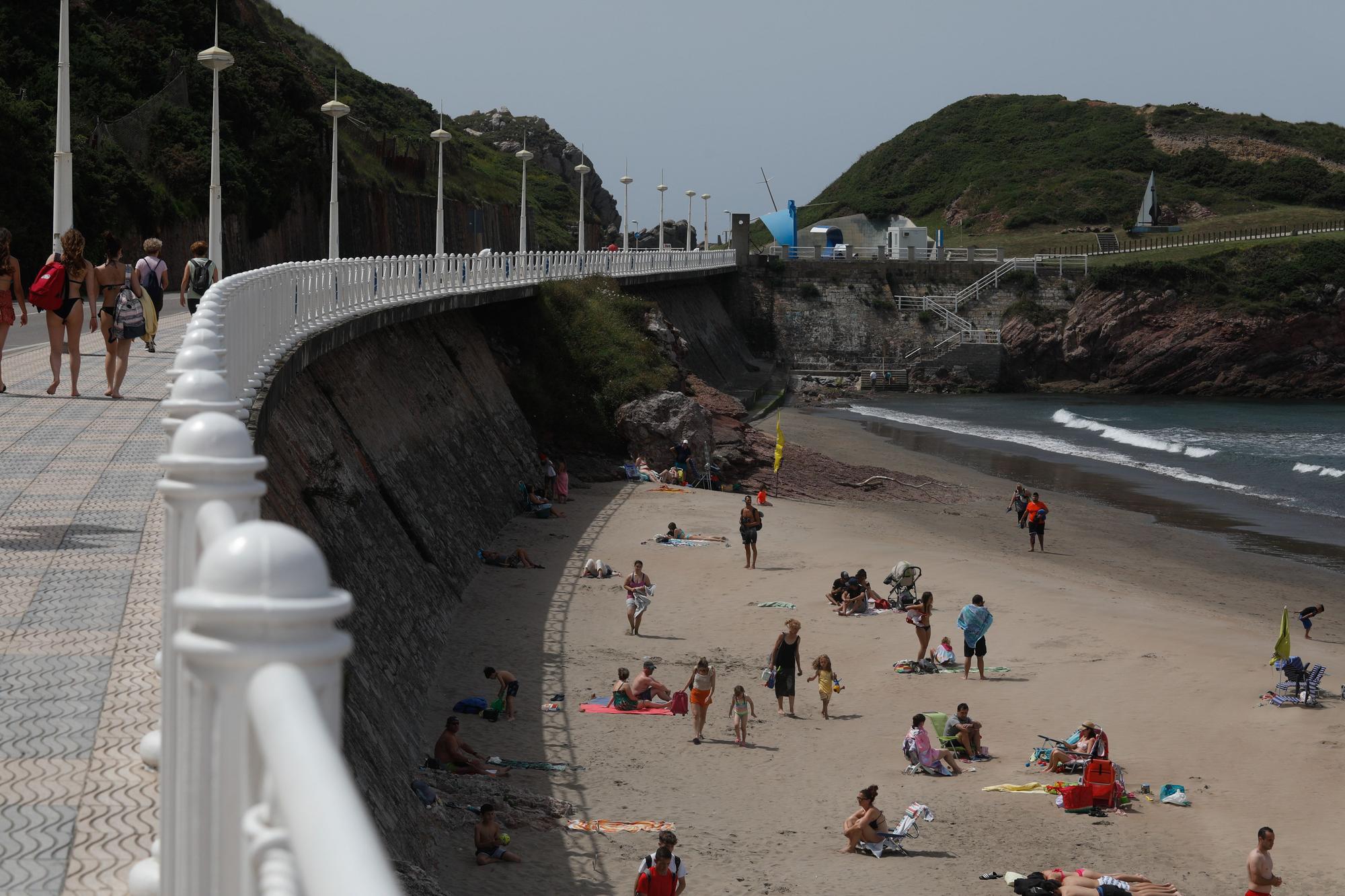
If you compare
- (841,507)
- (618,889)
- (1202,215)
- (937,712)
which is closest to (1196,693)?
(937,712)

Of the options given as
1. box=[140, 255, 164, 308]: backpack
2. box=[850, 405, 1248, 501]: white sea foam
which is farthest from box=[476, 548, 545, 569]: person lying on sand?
box=[850, 405, 1248, 501]: white sea foam

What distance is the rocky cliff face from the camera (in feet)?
235

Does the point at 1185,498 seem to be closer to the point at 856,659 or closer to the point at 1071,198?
the point at 856,659

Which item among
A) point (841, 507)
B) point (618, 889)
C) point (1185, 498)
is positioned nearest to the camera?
point (618, 889)

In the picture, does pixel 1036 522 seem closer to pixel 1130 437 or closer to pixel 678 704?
pixel 678 704

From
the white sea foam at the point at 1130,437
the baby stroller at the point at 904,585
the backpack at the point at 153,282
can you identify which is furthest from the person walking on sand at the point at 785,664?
the white sea foam at the point at 1130,437

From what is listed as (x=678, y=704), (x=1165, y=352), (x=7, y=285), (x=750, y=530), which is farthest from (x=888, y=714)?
(x=1165, y=352)

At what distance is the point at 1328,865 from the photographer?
11.9 m

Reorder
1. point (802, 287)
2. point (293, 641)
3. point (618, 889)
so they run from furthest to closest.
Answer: point (802, 287) < point (618, 889) < point (293, 641)

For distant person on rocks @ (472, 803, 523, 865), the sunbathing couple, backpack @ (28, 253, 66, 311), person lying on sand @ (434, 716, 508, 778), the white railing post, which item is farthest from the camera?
the sunbathing couple

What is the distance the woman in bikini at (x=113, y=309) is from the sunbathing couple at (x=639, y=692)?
607 cm

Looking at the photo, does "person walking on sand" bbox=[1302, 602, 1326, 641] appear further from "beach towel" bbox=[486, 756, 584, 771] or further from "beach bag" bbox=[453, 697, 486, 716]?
"beach bag" bbox=[453, 697, 486, 716]

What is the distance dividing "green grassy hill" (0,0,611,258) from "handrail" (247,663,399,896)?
29.3 meters

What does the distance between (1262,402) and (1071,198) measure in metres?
51.0
